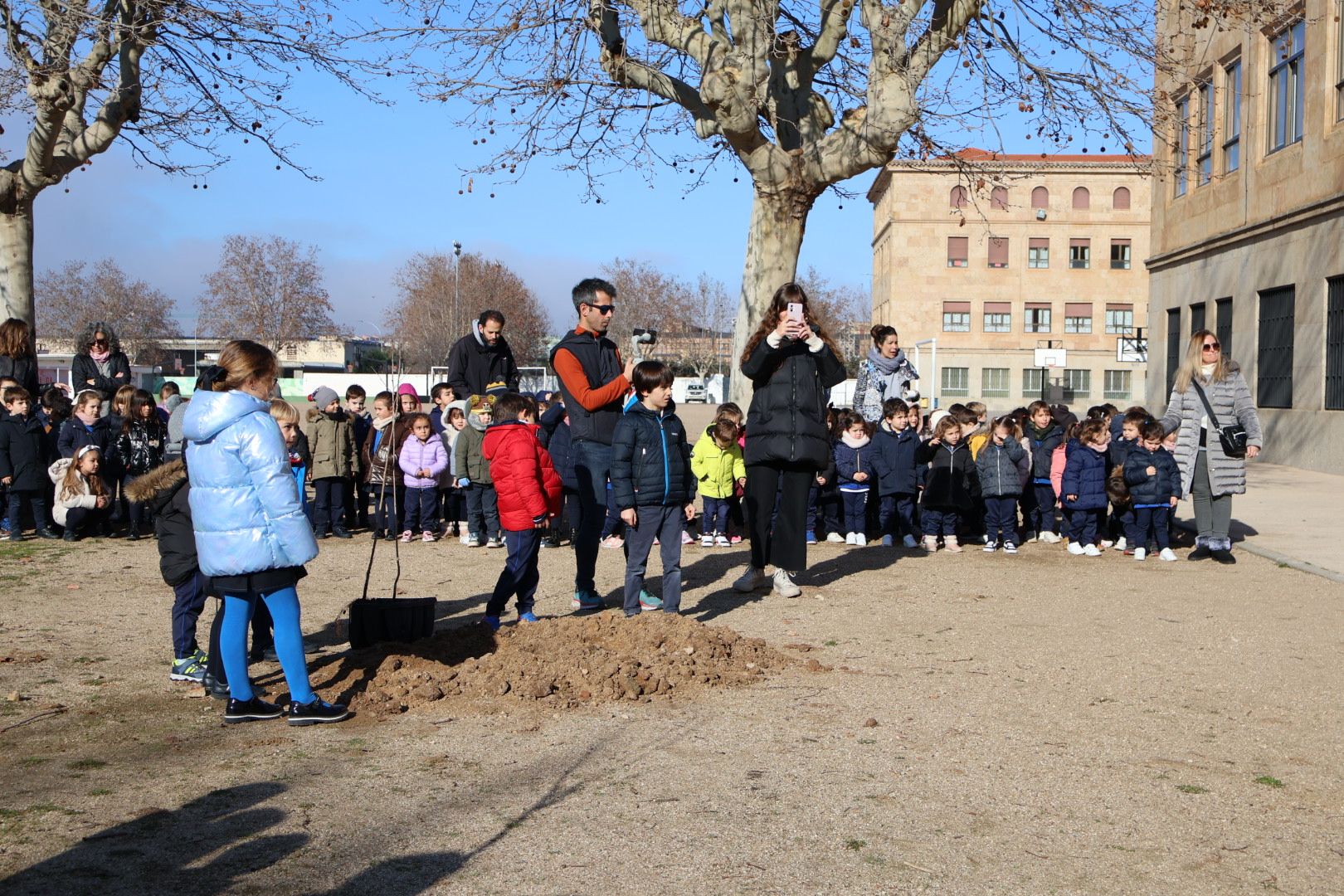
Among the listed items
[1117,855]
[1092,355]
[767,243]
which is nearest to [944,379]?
[1092,355]

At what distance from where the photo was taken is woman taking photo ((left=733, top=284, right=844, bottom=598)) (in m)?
9.09

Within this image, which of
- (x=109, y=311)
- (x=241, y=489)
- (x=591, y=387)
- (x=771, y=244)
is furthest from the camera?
(x=109, y=311)

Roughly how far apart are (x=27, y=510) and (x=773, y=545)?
30.4 ft

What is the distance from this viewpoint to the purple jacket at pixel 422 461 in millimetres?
13266

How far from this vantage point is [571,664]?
6605mm

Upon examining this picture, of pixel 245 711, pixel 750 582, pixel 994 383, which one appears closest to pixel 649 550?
pixel 750 582

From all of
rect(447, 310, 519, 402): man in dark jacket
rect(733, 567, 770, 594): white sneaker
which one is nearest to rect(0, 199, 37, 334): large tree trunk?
rect(447, 310, 519, 402): man in dark jacket

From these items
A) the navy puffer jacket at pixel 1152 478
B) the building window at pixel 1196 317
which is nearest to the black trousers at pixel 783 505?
the navy puffer jacket at pixel 1152 478

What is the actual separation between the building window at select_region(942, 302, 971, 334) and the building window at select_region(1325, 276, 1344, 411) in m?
55.7

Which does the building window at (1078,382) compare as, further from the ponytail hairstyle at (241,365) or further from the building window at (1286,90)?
the ponytail hairstyle at (241,365)

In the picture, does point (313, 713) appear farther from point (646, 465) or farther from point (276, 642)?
point (646, 465)

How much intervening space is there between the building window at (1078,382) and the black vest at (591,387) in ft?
233

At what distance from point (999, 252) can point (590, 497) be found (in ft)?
235

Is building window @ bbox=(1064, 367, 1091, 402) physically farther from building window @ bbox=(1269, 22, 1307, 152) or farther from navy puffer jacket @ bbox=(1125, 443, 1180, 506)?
navy puffer jacket @ bbox=(1125, 443, 1180, 506)
